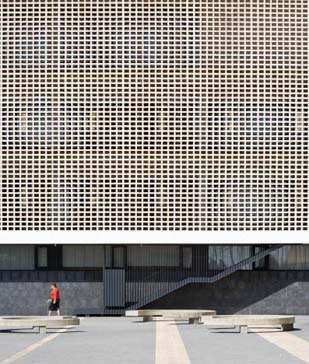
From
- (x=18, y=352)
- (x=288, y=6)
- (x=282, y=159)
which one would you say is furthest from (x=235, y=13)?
(x=18, y=352)

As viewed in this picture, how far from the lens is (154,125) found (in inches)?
1895

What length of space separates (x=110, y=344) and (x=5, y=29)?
949 inches

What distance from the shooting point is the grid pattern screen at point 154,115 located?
157ft

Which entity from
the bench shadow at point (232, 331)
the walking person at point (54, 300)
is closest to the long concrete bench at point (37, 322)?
the bench shadow at point (232, 331)

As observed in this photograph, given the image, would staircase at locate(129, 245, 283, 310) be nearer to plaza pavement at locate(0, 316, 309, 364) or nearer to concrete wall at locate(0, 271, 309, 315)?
concrete wall at locate(0, 271, 309, 315)

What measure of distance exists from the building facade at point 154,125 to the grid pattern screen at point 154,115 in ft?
0.13

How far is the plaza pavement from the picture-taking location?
72.4ft

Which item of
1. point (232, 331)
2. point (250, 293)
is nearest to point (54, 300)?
point (250, 293)

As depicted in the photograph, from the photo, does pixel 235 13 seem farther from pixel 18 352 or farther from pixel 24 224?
pixel 18 352

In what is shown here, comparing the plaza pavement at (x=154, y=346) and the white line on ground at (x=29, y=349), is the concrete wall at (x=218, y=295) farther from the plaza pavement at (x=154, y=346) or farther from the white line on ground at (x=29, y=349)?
the white line on ground at (x=29, y=349)

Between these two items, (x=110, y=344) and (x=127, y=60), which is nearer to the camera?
(x=110, y=344)

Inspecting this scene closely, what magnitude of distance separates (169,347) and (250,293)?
79.1 ft

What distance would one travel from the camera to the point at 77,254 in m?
50.0

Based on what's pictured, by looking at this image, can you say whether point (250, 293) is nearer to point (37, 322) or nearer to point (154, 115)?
point (154, 115)
